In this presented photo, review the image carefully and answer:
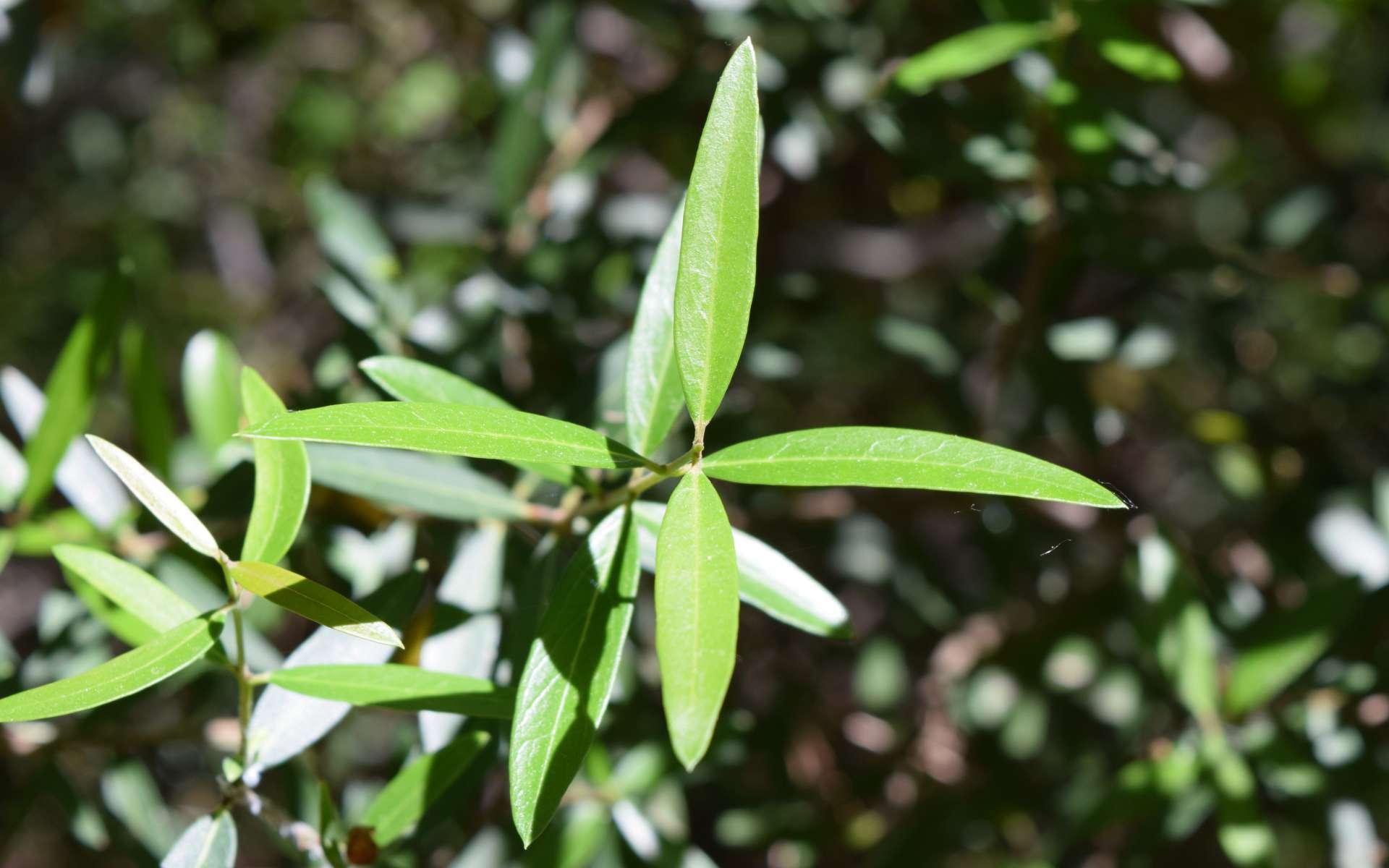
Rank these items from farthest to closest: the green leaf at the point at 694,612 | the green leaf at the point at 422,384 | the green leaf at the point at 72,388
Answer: the green leaf at the point at 72,388
the green leaf at the point at 422,384
the green leaf at the point at 694,612

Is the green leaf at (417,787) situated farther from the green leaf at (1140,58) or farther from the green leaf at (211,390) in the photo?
the green leaf at (1140,58)

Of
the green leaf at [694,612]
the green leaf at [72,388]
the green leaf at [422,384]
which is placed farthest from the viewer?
the green leaf at [72,388]

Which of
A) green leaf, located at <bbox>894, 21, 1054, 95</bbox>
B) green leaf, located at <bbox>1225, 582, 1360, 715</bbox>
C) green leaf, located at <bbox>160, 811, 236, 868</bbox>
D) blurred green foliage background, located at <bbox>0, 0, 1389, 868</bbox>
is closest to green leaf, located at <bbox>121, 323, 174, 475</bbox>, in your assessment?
blurred green foliage background, located at <bbox>0, 0, 1389, 868</bbox>

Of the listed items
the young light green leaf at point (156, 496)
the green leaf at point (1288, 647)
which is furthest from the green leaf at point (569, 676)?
the green leaf at point (1288, 647)

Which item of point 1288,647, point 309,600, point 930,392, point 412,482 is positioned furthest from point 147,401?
point 1288,647

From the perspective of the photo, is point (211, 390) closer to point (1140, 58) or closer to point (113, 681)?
point (113, 681)

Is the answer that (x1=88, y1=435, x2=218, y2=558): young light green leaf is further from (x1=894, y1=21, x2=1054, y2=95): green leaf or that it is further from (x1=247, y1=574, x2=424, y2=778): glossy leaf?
(x1=894, y1=21, x2=1054, y2=95): green leaf
